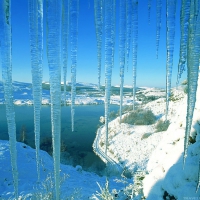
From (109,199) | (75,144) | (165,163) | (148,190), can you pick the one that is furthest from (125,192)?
(75,144)

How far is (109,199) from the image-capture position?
16.7 feet

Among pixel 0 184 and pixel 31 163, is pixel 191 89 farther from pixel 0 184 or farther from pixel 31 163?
pixel 31 163

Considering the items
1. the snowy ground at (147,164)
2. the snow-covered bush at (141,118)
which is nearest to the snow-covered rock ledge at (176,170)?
the snowy ground at (147,164)

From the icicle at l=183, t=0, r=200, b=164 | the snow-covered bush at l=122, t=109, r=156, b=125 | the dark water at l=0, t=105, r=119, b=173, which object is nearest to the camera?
the icicle at l=183, t=0, r=200, b=164

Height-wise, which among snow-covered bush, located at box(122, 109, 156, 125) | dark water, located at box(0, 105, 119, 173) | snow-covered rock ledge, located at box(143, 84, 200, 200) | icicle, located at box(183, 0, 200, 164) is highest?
icicle, located at box(183, 0, 200, 164)

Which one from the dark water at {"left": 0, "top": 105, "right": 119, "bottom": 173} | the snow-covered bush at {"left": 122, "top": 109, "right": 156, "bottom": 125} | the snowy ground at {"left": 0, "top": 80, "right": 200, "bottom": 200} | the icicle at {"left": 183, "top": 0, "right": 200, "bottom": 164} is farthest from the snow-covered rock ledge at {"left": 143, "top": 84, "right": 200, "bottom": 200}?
the snow-covered bush at {"left": 122, "top": 109, "right": 156, "bottom": 125}

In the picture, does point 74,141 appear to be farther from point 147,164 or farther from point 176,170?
point 176,170

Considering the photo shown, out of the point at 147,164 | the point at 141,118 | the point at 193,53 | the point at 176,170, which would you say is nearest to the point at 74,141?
the point at 141,118

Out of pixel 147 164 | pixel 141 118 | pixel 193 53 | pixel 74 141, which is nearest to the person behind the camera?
pixel 193 53

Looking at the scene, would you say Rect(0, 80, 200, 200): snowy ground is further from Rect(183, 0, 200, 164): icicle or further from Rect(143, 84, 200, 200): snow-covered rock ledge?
Rect(183, 0, 200, 164): icicle

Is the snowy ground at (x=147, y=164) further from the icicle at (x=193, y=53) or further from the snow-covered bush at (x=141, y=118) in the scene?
the snow-covered bush at (x=141, y=118)

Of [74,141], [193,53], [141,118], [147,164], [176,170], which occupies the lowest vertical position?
[74,141]

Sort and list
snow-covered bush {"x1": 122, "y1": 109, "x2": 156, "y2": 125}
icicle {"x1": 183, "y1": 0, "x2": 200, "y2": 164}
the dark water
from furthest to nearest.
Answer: snow-covered bush {"x1": 122, "y1": 109, "x2": 156, "y2": 125} < the dark water < icicle {"x1": 183, "y1": 0, "x2": 200, "y2": 164}

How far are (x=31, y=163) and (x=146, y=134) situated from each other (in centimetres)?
1327
